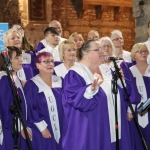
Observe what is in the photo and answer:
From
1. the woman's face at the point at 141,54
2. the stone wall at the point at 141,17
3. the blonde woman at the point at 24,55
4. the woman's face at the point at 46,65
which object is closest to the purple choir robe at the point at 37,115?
the woman's face at the point at 46,65

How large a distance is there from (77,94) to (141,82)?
165 centimetres

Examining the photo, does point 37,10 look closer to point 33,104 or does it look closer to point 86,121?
point 33,104

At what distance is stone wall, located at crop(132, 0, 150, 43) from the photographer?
749cm

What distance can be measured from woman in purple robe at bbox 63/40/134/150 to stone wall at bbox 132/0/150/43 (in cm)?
396

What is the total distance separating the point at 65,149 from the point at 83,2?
343 inches

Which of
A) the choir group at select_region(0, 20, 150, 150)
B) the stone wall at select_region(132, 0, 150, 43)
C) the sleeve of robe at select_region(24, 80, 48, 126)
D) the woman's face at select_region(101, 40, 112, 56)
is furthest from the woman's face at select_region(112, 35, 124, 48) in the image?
the stone wall at select_region(132, 0, 150, 43)

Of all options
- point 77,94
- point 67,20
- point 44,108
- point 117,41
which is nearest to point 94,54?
point 77,94

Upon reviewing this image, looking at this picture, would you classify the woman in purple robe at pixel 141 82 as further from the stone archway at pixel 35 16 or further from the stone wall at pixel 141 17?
the stone archway at pixel 35 16

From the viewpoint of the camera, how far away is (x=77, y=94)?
3.62m

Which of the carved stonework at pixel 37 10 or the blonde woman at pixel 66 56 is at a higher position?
the carved stonework at pixel 37 10

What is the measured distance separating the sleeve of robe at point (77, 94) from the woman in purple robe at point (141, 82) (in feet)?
4.58

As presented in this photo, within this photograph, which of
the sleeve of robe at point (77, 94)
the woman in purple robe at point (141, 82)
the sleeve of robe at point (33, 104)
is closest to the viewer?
the sleeve of robe at point (77, 94)

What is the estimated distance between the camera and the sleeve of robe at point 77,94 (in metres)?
3.57

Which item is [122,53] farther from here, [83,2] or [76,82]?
[83,2]
